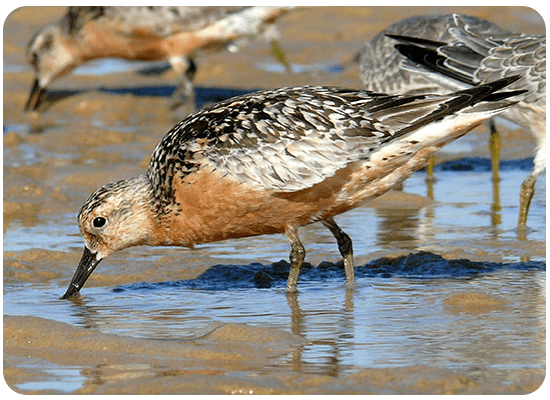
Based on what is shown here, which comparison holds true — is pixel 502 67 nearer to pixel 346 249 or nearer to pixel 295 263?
pixel 346 249

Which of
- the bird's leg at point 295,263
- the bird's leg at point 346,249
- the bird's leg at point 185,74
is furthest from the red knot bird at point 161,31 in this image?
the bird's leg at point 295,263

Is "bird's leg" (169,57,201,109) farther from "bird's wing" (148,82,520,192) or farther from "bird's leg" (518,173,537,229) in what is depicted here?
"bird's wing" (148,82,520,192)

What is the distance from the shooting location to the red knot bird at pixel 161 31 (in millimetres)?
14930

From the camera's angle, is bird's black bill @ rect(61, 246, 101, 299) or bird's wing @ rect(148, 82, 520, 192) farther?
bird's black bill @ rect(61, 246, 101, 299)

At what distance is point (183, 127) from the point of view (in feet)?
24.6

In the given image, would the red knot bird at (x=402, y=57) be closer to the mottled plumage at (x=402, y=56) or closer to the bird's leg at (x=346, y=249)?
the mottled plumage at (x=402, y=56)

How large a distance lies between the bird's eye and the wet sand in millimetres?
717

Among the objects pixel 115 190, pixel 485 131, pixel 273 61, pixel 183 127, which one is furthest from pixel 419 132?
pixel 273 61

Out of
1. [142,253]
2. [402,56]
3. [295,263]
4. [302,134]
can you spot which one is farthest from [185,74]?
[302,134]

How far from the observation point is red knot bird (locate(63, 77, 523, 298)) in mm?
6980

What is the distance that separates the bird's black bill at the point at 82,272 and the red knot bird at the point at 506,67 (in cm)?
379

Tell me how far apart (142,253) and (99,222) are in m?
1.48

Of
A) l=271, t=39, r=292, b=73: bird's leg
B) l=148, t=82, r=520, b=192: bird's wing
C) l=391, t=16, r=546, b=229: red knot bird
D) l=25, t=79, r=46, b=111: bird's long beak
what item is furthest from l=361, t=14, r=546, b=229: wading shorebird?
l=25, t=79, r=46, b=111: bird's long beak

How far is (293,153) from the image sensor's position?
7.01 m
